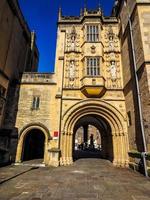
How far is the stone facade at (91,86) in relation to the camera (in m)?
12.6

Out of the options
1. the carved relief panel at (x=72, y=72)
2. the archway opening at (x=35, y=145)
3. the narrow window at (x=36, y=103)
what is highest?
the carved relief panel at (x=72, y=72)

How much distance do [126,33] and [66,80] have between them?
7.65 metres

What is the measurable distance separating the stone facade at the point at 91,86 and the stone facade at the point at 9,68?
2.40ft

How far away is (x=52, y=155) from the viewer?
12727 mm

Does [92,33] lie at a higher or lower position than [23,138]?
higher

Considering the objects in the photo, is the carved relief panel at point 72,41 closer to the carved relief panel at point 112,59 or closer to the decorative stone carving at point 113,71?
the carved relief panel at point 112,59

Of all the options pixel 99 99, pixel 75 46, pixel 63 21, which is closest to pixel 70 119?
pixel 99 99

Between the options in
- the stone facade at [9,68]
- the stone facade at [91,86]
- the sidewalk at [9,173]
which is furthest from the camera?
the stone facade at [9,68]

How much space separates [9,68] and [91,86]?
837 centimetres

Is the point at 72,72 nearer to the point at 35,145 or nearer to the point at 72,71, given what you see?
the point at 72,71

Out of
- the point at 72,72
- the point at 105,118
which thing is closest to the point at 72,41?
the point at 72,72

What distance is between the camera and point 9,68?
14.6 m

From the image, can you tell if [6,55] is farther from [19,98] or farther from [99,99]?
[99,99]

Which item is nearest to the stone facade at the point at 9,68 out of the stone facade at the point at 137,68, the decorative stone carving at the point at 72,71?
the decorative stone carving at the point at 72,71
